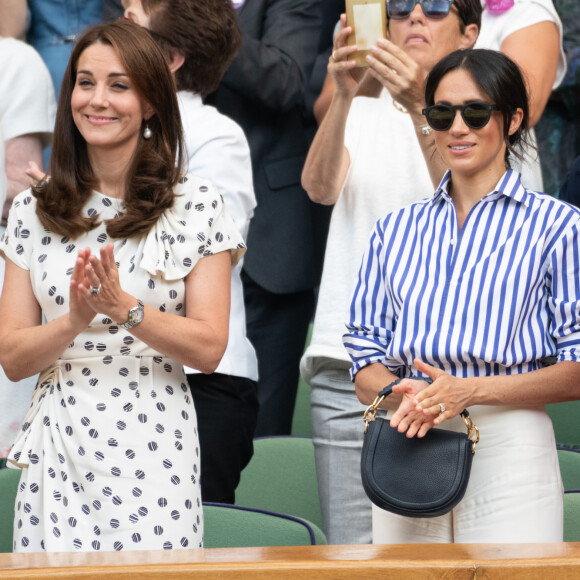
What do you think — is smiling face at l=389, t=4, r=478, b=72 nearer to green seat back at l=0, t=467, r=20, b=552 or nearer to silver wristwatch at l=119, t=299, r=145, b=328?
silver wristwatch at l=119, t=299, r=145, b=328

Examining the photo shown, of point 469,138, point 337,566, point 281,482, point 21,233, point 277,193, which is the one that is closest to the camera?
point 337,566

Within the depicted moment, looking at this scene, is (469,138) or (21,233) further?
(21,233)

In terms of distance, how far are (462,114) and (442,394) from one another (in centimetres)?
60

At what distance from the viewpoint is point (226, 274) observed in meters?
2.41

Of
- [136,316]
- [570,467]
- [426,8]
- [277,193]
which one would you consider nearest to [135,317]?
[136,316]

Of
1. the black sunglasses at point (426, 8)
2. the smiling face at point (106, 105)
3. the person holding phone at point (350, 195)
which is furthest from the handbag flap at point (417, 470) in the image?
the black sunglasses at point (426, 8)

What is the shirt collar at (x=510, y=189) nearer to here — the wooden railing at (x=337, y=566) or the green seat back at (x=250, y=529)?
the green seat back at (x=250, y=529)

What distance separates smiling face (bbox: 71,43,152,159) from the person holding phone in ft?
1.86

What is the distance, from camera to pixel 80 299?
2150 millimetres

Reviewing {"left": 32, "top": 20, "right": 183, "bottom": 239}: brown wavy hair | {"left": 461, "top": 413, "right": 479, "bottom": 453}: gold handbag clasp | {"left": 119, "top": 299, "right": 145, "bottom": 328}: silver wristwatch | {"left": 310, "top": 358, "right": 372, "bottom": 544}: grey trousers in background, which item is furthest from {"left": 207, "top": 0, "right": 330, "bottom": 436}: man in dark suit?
{"left": 461, "top": 413, "right": 479, "bottom": 453}: gold handbag clasp

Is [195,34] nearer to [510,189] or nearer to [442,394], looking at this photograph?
[510,189]

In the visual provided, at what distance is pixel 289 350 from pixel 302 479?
2.37ft

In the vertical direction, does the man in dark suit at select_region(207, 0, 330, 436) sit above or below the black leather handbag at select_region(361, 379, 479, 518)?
above

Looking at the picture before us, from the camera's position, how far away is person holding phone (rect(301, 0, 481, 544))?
2.88m
